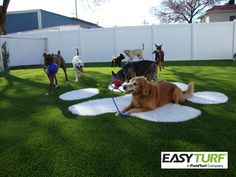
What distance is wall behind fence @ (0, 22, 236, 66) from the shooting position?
1588 centimetres

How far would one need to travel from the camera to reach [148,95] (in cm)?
452

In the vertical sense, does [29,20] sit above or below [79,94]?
above

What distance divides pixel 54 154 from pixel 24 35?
1672cm

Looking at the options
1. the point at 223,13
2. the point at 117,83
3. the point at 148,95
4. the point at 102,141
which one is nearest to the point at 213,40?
the point at 117,83

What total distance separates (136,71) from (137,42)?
10.5 metres

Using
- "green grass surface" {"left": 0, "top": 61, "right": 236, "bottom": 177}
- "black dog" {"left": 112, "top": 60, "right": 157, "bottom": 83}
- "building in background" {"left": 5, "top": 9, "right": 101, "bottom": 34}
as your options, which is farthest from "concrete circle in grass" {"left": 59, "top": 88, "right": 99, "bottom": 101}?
"building in background" {"left": 5, "top": 9, "right": 101, "bottom": 34}

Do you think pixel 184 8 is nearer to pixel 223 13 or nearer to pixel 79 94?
pixel 223 13

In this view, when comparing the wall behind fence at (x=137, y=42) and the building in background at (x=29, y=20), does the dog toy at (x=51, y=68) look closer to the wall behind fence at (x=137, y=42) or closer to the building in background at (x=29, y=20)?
the wall behind fence at (x=137, y=42)

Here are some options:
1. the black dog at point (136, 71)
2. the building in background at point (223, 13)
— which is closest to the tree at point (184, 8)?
the building in background at point (223, 13)

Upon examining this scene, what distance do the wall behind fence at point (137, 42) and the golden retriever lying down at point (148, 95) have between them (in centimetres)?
1156

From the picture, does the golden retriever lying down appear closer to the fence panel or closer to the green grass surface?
the green grass surface

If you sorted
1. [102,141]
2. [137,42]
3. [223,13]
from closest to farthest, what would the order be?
[102,141], [137,42], [223,13]

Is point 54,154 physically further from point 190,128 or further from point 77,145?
point 190,128

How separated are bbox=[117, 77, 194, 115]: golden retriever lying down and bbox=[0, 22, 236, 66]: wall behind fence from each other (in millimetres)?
11562
